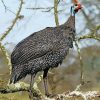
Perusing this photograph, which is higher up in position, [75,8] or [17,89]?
[75,8]

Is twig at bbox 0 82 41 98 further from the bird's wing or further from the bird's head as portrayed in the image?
the bird's head

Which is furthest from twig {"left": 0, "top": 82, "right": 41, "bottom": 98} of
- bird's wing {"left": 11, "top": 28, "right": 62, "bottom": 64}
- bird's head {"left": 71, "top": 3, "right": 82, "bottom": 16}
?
bird's head {"left": 71, "top": 3, "right": 82, "bottom": 16}

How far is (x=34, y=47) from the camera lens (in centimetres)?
802

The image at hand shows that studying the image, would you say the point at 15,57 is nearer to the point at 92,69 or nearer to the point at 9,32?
the point at 9,32

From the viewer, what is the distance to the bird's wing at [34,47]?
783cm

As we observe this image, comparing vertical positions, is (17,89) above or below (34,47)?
below

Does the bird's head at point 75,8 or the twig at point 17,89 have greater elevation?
the bird's head at point 75,8

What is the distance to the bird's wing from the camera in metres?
7.83

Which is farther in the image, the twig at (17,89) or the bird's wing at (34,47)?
the bird's wing at (34,47)

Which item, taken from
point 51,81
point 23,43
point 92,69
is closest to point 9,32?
point 23,43

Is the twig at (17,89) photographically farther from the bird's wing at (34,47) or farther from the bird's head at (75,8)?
the bird's head at (75,8)

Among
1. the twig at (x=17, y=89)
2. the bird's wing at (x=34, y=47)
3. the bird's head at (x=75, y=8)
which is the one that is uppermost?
the bird's head at (x=75, y=8)

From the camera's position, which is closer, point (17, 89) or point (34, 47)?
point (17, 89)

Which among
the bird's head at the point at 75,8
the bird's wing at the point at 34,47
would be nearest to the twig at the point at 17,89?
the bird's wing at the point at 34,47
